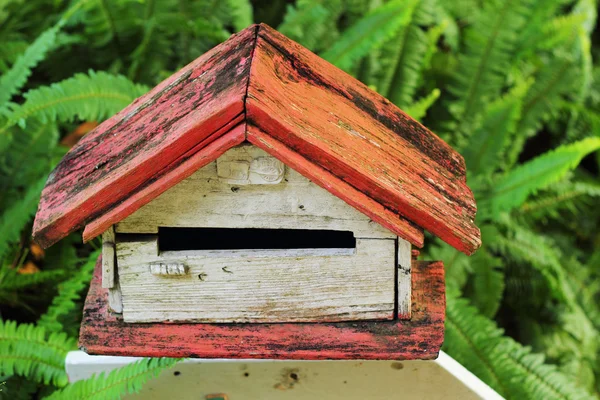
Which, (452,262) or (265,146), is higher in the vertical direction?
(452,262)

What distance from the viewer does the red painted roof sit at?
1523mm

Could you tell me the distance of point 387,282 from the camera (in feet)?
5.86

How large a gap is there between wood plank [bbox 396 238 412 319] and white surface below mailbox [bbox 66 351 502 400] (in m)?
0.37

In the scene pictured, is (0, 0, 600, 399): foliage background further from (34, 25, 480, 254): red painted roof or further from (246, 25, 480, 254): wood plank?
(246, 25, 480, 254): wood plank

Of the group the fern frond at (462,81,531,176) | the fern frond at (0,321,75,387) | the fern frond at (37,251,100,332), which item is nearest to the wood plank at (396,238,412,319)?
the fern frond at (0,321,75,387)

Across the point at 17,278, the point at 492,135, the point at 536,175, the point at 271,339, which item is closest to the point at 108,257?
the point at 271,339

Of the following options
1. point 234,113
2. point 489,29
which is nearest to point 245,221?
point 234,113

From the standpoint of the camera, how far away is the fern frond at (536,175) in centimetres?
305

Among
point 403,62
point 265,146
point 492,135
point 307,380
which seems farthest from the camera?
point 403,62

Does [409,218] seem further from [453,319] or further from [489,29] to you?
[489,29]

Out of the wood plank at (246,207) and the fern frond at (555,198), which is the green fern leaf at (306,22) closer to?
the fern frond at (555,198)

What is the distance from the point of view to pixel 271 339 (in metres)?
1.78

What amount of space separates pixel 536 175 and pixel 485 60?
0.95 metres

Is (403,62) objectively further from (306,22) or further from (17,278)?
(17,278)
